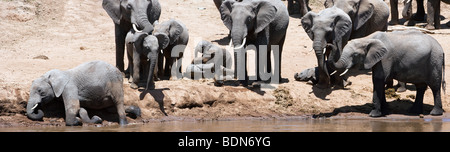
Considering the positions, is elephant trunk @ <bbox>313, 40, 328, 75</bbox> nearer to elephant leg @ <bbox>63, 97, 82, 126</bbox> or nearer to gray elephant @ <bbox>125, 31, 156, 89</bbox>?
gray elephant @ <bbox>125, 31, 156, 89</bbox>

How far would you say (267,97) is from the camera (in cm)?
1545

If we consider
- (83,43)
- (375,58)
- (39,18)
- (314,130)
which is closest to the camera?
(314,130)

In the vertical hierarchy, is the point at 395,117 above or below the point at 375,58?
below

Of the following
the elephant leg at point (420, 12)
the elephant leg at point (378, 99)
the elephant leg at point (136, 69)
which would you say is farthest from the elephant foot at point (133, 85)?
the elephant leg at point (420, 12)

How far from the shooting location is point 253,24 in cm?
1566

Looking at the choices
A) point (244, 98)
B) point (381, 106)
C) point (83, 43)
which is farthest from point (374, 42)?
point (83, 43)

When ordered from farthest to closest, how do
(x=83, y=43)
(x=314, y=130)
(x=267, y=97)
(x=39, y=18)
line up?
(x=39, y=18), (x=83, y=43), (x=267, y=97), (x=314, y=130)

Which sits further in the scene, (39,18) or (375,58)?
(39,18)

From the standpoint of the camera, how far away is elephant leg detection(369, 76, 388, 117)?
14.6 meters

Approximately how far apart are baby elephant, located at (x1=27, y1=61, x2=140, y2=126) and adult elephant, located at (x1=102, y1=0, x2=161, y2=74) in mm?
1762

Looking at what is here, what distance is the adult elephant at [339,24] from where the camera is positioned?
1523 cm

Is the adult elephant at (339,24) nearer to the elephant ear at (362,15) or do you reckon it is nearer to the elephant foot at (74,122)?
the elephant ear at (362,15)

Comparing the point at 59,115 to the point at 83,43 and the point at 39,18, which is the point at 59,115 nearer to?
the point at 83,43

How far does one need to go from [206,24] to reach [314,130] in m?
10.2
